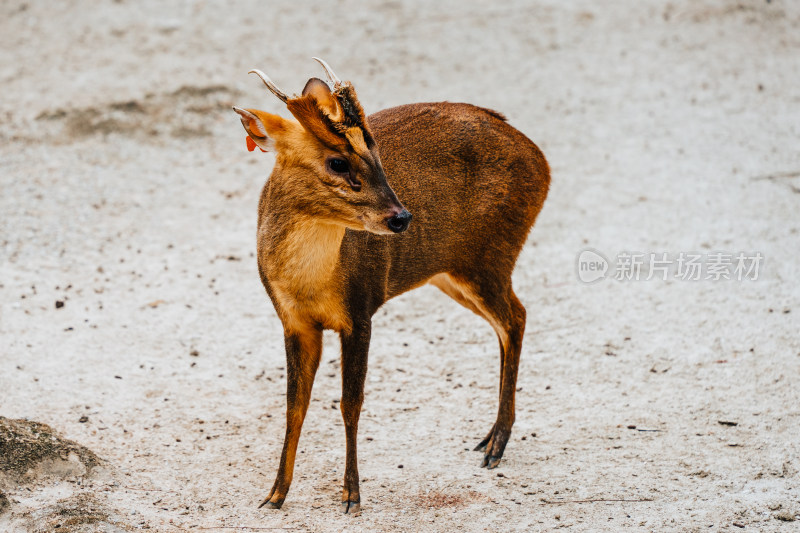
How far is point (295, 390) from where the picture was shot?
4953 millimetres

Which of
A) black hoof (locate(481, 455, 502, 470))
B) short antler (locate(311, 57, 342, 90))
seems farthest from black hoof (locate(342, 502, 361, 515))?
short antler (locate(311, 57, 342, 90))

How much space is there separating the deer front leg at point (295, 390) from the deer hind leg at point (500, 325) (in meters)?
1.12

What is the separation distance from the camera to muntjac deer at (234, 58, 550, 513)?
426 centimetres

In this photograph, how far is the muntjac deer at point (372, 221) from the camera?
4.26 metres

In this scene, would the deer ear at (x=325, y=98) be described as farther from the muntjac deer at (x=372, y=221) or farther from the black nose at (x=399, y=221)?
the black nose at (x=399, y=221)

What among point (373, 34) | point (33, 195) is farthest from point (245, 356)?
point (373, 34)

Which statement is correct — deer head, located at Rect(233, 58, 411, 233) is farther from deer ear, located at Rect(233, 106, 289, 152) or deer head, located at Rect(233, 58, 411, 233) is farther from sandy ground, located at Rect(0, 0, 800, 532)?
sandy ground, located at Rect(0, 0, 800, 532)

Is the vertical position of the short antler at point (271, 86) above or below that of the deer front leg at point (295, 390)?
above

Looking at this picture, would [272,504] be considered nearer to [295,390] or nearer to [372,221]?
[295,390]

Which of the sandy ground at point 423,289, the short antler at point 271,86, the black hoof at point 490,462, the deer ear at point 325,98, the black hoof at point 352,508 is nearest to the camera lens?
the short antler at point 271,86

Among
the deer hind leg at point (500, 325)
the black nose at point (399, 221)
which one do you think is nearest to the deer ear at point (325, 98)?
the black nose at point (399, 221)

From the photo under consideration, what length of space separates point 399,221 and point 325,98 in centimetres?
68

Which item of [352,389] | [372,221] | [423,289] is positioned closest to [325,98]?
[372,221]

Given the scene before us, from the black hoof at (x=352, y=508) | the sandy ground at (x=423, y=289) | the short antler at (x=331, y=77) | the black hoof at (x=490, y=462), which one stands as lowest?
the black hoof at (x=352, y=508)
